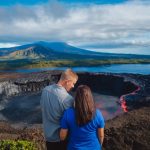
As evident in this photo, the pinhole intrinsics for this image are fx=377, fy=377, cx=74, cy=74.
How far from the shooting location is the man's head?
662 cm

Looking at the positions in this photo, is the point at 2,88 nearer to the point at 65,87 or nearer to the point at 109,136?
the point at 109,136

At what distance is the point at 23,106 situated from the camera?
39.9 metres

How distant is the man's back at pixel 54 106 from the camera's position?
6688 millimetres

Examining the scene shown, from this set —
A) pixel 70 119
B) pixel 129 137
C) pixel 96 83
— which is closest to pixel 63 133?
pixel 70 119

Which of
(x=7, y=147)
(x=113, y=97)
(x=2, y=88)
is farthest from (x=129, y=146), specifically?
(x=2, y=88)

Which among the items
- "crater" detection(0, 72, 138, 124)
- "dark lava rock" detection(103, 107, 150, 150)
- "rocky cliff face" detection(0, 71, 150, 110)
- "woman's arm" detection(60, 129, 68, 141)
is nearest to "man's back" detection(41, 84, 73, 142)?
"woman's arm" detection(60, 129, 68, 141)

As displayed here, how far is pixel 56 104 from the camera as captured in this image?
673 centimetres

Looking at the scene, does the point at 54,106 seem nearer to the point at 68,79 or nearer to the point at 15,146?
the point at 68,79

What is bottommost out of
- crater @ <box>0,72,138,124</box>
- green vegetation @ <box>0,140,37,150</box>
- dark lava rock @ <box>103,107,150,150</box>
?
crater @ <box>0,72,138,124</box>

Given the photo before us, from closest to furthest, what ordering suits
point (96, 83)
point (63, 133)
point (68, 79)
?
point (63, 133) < point (68, 79) < point (96, 83)

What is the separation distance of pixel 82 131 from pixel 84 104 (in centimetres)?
61

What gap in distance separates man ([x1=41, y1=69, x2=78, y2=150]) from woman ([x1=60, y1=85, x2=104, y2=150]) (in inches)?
11.6

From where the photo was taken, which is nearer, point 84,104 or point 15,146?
point 84,104

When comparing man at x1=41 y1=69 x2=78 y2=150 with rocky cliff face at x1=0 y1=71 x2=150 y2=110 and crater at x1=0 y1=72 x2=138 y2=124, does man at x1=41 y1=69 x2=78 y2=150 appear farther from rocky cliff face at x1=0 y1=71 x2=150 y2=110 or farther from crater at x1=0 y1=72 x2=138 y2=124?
rocky cliff face at x1=0 y1=71 x2=150 y2=110
